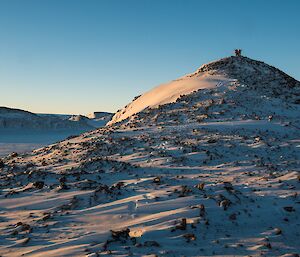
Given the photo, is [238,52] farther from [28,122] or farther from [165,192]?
[165,192]

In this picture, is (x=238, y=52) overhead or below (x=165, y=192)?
overhead

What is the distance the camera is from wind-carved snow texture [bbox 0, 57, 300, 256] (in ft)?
22.2

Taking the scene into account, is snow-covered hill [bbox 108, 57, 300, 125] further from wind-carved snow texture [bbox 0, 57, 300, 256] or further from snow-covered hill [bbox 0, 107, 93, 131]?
snow-covered hill [bbox 0, 107, 93, 131]

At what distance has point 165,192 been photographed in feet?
30.7

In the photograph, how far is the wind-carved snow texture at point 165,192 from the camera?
677 cm

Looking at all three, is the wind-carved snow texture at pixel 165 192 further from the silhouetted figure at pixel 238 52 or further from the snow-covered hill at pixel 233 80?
the silhouetted figure at pixel 238 52

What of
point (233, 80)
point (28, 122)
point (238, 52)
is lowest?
point (28, 122)

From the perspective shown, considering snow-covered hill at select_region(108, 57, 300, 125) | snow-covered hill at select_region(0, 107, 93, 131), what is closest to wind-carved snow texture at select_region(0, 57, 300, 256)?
snow-covered hill at select_region(108, 57, 300, 125)

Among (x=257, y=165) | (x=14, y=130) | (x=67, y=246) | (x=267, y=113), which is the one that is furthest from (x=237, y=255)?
(x=14, y=130)

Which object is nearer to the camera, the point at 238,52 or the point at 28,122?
the point at 238,52

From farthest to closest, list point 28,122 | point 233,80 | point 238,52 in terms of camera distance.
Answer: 1. point 28,122
2. point 238,52
3. point 233,80

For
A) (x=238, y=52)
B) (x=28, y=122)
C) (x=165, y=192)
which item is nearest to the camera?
(x=165, y=192)

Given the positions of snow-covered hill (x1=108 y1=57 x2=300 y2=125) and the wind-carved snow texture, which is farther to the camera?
snow-covered hill (x1=108 y1=57 x2=300 y2=125)

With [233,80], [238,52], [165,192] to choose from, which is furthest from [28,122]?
[165,192]
